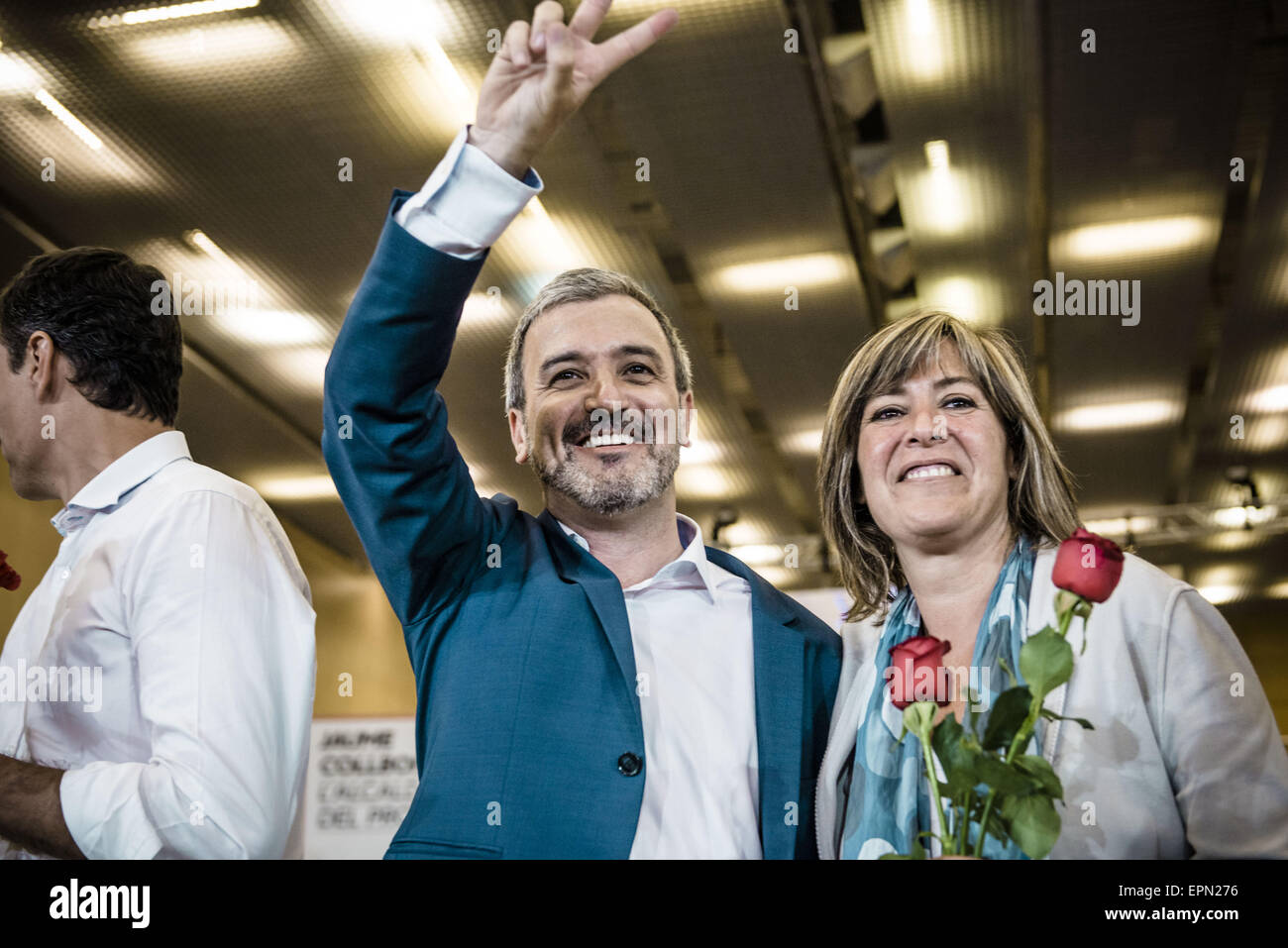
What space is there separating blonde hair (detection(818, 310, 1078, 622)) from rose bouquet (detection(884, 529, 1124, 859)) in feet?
1.75

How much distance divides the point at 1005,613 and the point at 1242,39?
3.45 meters

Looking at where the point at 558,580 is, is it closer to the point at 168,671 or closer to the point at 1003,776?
the point at 168,671

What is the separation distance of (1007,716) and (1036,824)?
0.09 m

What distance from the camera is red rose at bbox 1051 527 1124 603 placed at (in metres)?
0.97

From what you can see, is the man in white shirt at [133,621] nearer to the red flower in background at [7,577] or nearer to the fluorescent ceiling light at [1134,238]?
the red flower in background at [7,577]

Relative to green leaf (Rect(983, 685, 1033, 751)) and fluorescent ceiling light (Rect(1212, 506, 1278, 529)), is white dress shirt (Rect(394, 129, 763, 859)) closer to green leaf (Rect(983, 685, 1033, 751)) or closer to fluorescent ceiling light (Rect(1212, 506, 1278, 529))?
green leaf (Rect(983, 685, 1033, 751))

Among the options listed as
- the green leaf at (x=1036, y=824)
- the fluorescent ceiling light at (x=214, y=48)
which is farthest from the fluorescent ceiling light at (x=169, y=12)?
the green leaf at (x=1036, y=824)

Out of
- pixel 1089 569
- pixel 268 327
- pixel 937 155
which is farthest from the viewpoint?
pixel 268 327

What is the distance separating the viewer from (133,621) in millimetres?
1386

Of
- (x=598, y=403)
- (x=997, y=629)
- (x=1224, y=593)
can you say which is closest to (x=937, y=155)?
(x=598, y=403)

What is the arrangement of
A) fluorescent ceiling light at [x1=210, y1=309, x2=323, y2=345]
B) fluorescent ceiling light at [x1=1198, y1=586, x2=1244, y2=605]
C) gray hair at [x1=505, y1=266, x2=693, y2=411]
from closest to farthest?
gray hair at [x1=505, y1=266, x2=693, y2=411]
fluorescent ceiling light at [x1=210, y1=309, x2=323, y2=345]
fluorescent ceiling light at [x1=1198, y1=586, x2=1244, y2=605]

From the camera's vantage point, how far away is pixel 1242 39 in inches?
159

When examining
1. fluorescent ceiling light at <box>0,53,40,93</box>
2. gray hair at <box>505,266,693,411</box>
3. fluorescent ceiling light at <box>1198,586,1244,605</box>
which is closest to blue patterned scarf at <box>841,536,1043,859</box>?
gray hair at <box>505,266,693,411</box>

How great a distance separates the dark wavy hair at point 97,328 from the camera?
155 cm
